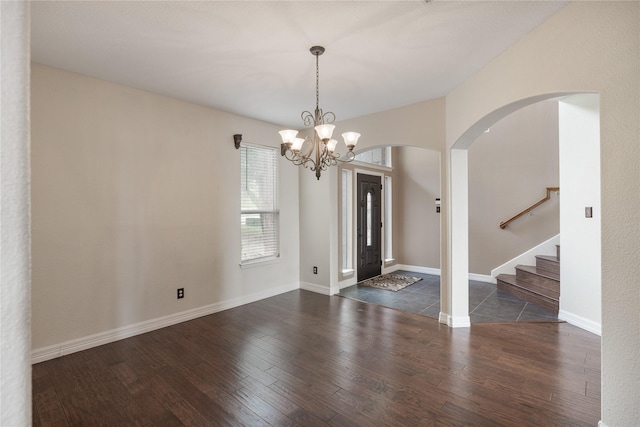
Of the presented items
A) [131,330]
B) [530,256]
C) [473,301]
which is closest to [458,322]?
[473,301]

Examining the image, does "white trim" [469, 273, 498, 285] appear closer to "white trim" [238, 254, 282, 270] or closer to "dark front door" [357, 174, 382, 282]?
"dark front door" [357, 174, 382, 282]

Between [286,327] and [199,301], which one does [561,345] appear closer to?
[286,327]

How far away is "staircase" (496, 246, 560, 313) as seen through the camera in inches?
168

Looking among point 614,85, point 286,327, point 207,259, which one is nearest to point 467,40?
point 614,85

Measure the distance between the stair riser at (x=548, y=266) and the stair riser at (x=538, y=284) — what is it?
0.19m

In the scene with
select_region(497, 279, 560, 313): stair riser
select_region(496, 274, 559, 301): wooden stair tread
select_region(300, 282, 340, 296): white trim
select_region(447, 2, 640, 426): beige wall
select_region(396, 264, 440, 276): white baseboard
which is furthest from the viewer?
select_region(396, 264, 440, 276): white baseboard

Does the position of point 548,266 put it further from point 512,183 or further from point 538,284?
point 512,183

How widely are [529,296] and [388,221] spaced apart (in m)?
2.93

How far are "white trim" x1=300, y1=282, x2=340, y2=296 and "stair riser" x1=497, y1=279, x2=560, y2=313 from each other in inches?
106

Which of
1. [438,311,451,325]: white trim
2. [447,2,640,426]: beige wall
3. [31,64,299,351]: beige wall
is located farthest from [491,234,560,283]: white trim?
[31,64,299,351]: beige wall

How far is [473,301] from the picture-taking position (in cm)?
461

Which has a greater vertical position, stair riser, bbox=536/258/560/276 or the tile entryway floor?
stair riser, bbox=536/258/560/276

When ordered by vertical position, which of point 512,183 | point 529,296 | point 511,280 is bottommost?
point 529,296

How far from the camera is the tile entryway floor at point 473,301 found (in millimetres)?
3996
